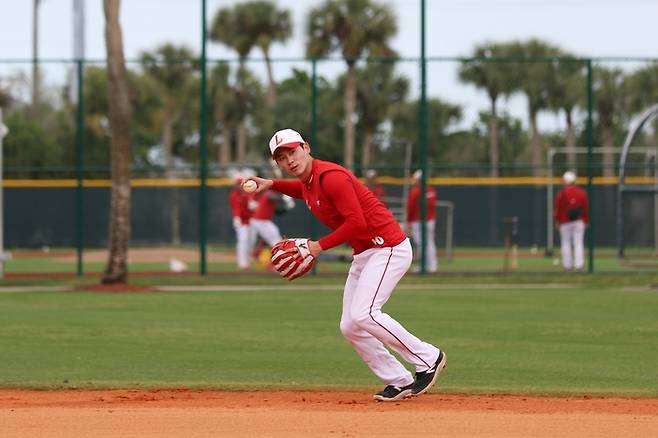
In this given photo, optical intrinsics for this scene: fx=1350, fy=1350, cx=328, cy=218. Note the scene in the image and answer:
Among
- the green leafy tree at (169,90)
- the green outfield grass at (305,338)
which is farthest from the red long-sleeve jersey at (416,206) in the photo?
the green leafy tree at (169,90)

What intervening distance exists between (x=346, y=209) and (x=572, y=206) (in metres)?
18.1

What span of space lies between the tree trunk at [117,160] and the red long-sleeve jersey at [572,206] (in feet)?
29.6

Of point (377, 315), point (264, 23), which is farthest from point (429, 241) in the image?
point (264, 23)

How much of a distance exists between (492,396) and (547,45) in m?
46.7

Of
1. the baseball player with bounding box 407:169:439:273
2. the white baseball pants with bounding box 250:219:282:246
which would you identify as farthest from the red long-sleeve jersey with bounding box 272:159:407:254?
the white baseball pants with bounding box 250:219:282:246

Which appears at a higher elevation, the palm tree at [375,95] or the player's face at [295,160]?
the palm tree at [375,95]

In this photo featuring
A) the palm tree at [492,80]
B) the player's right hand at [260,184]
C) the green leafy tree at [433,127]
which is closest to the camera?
the player's right hand at [260,184]

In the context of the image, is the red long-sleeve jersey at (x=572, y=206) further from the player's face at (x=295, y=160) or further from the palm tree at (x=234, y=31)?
the palm tree at (x=234, y=31)

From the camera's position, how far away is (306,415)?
29.9 feet

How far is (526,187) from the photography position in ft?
122

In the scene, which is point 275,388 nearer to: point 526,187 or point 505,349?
point 505,349

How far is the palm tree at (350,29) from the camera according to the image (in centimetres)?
5122

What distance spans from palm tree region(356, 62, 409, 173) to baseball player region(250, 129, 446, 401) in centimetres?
3516

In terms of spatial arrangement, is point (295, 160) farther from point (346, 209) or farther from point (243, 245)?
point (243, 245)
